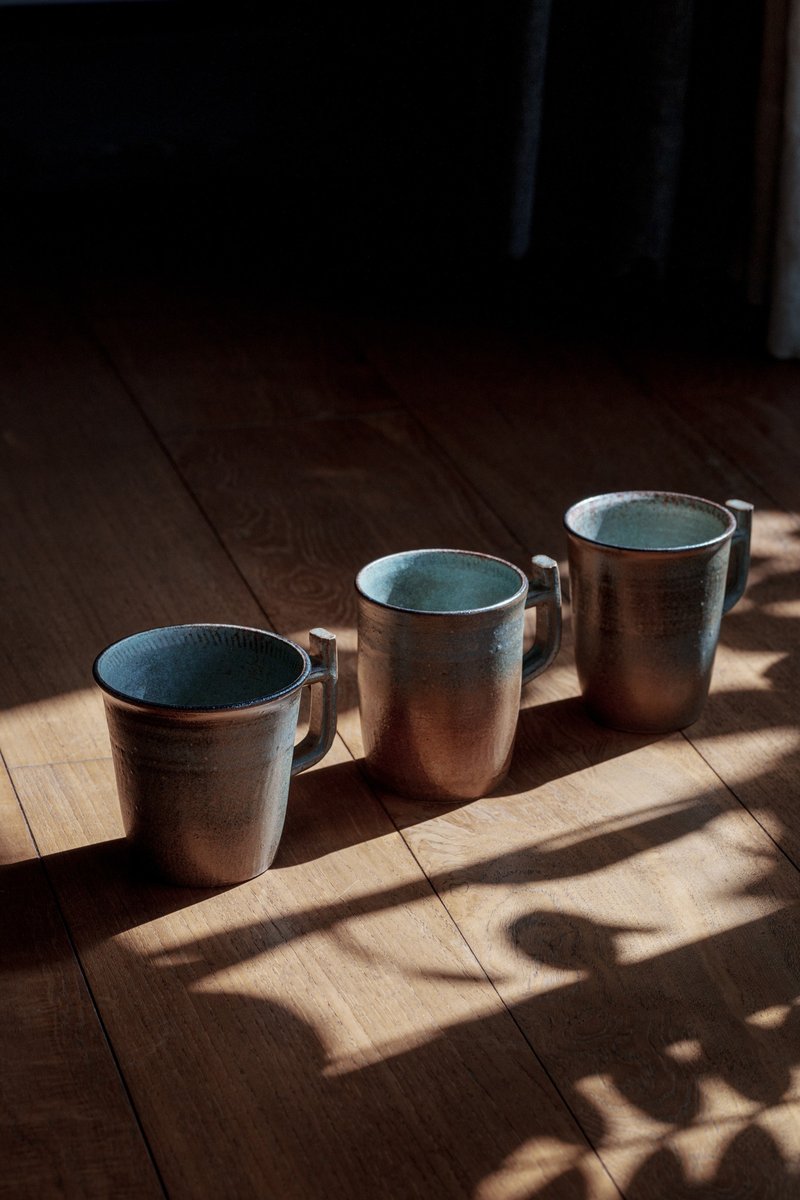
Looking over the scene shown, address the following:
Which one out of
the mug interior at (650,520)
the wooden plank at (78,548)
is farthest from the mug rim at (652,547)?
the wooden plank at (78,548)

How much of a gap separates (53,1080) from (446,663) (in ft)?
1.69

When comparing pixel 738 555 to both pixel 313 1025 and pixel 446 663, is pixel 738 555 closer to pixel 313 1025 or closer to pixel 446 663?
pixel 446 663

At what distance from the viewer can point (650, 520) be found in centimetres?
173

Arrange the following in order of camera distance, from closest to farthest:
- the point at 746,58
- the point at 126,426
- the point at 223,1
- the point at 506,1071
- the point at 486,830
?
the point at 506,1071
the point at 486,830
the point at 126,426
the point at 746,58
the point at 223,1

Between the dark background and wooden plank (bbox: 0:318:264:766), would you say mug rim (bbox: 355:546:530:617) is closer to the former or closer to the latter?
wooden plank (bbox: 0:318:264:766)

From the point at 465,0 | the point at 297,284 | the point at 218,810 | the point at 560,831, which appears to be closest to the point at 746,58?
the point at 465,0

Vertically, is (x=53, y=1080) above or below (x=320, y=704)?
below

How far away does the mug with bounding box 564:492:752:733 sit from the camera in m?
1.59

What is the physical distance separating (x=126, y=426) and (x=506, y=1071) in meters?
1.39

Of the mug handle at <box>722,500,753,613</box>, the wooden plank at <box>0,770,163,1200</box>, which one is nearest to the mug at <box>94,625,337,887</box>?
the wooden plank at <box>0,770,163,1200</box>

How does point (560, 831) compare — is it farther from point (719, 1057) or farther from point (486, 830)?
point (719, 1057)

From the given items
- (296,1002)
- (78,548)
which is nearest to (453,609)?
(296,1002)

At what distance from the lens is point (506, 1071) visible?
1217 millimetres

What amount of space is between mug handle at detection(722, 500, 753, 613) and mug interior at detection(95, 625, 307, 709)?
0.53m
